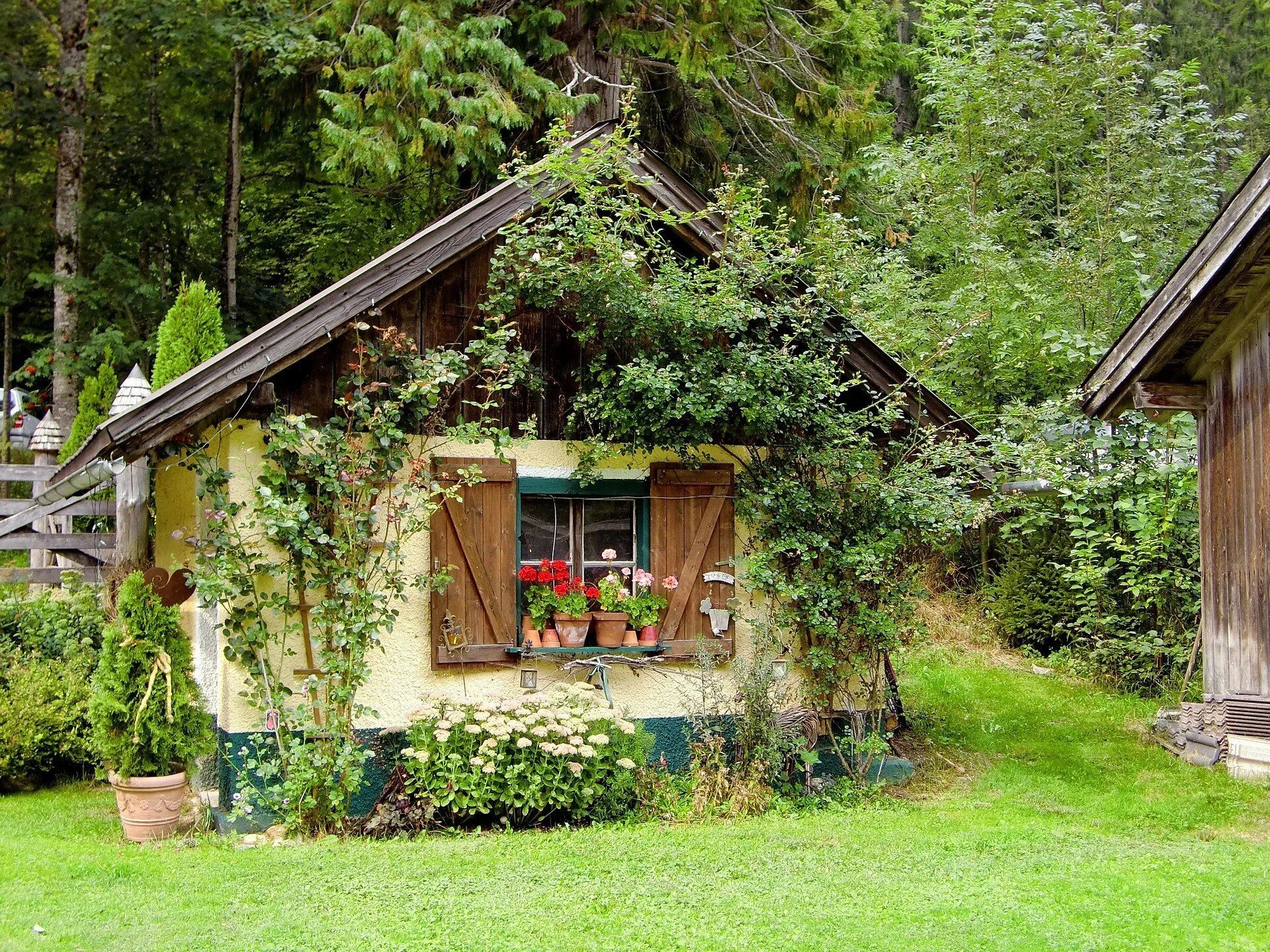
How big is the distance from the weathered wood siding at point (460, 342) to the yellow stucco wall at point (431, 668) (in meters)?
0.29

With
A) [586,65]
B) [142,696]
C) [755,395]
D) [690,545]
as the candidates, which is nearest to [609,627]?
[690,545]

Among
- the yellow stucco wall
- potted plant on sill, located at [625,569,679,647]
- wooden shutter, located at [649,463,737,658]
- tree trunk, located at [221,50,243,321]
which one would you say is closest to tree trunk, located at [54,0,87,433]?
tree trunk, located at [221,50,243,321]

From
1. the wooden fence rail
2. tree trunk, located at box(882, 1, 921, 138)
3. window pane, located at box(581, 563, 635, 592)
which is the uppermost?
tree trunk, located at box(882, 1, 921, 138)

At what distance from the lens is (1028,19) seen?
18.0 m

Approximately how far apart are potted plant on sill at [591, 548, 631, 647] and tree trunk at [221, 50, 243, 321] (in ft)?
31.2

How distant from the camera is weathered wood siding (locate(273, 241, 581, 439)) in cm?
805

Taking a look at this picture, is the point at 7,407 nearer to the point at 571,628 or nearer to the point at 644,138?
the point at 644,138

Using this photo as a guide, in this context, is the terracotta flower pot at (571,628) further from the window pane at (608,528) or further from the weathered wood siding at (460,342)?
the weathered wood siding at (460,342)

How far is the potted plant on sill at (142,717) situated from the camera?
7.45m

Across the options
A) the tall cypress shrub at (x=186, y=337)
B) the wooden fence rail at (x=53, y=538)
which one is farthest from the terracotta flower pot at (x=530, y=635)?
the tall cypress shrub at (x=186, y=337)

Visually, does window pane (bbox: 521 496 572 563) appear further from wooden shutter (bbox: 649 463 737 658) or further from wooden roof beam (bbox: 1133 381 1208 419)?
wooden roof beam (bbox: 1133 381 1208 419)

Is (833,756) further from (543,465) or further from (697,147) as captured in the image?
(697,147)

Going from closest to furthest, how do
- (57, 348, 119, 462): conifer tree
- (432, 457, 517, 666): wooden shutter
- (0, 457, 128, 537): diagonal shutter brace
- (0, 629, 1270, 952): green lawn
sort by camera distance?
(0, 629, 1270, 952): green lawn
(0, 457, 128, 537): diagonal shutter brace
(432, 457, 517, 666): wooden shutter
(57, 348, 119, 462): conifer tree

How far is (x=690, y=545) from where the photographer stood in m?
8.91
